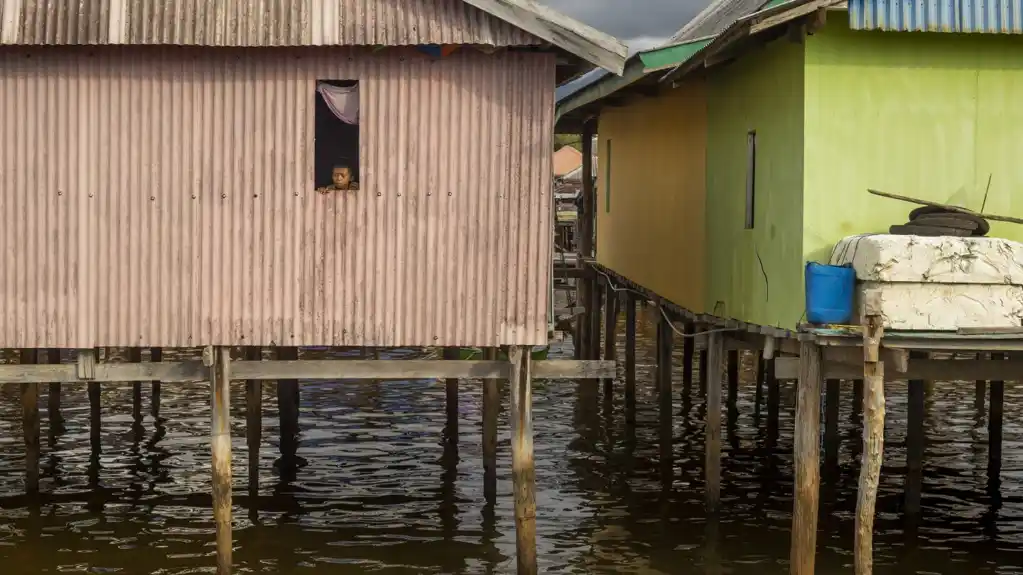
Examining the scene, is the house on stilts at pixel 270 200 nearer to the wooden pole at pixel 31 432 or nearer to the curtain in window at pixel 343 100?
the curtain in window at pixel 343 100

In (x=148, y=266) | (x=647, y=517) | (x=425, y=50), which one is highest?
(x=425, y=50)

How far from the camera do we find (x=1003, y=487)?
62.5ft

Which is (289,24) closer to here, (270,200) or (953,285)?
(270,200)

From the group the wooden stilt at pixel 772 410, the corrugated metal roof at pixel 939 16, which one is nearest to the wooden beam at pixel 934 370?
the corrugated metal roof at pixel 939 16

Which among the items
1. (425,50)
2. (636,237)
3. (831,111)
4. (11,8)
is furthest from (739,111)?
(11,8)

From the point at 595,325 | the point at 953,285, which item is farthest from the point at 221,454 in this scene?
the point at 595,325

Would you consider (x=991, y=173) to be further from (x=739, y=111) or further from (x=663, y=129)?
(x=663, y=129)

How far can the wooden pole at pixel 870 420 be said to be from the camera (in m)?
12.4

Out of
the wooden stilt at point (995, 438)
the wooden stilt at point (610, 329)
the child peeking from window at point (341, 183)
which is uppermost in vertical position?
the child peeking from window at point (341, 183)

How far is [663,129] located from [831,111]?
6.89m

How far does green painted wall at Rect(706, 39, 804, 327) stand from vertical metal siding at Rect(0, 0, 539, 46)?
8.43 ft

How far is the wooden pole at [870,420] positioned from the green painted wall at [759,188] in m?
1.04

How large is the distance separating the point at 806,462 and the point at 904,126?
321 centimetres

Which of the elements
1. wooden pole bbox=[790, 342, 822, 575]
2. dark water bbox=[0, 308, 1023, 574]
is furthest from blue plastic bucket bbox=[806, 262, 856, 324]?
dark water bbox=[0, 308, 1023, 574]
